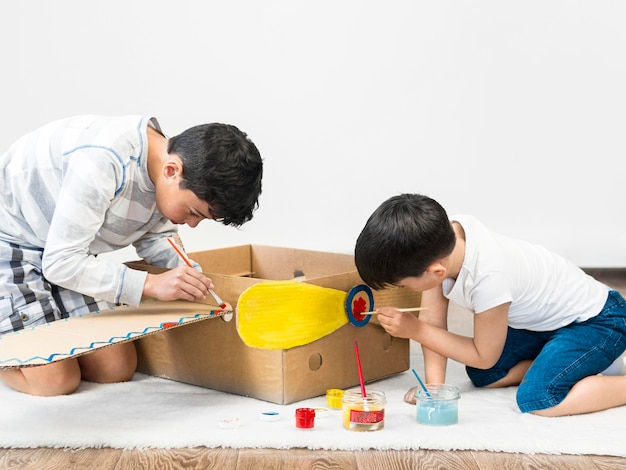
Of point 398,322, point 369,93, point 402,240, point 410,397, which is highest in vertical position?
point 369,93

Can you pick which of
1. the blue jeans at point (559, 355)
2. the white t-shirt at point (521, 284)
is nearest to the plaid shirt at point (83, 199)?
the white t-shirt at point (521, 284)

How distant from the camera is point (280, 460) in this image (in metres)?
1.14

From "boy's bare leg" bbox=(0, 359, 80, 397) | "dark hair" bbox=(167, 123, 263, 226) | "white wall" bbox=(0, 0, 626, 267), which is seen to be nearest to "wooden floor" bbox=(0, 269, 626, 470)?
"boy's bare leg" bbox=(0, 359, 80, 397)

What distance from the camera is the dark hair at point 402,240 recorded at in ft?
4.12

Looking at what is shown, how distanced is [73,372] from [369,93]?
5.01ft

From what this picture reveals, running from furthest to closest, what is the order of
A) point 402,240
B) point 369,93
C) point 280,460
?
1. point 369,93
2. point 402,240
3. point 280,460

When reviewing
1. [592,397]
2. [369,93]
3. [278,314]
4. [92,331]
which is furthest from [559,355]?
[369,93]

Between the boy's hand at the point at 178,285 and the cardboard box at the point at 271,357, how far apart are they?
47 mm

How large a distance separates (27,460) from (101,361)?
37cm

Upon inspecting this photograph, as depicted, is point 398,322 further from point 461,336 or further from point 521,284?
point 521,284

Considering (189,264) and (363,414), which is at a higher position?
(189,264)

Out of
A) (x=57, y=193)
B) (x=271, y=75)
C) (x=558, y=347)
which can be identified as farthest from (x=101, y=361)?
(x=271, y=75)

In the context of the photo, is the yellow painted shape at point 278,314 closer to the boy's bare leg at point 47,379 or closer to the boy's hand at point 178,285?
the boy's hand at point 178,285

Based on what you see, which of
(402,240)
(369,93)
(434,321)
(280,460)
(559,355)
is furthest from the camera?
(369,93)
